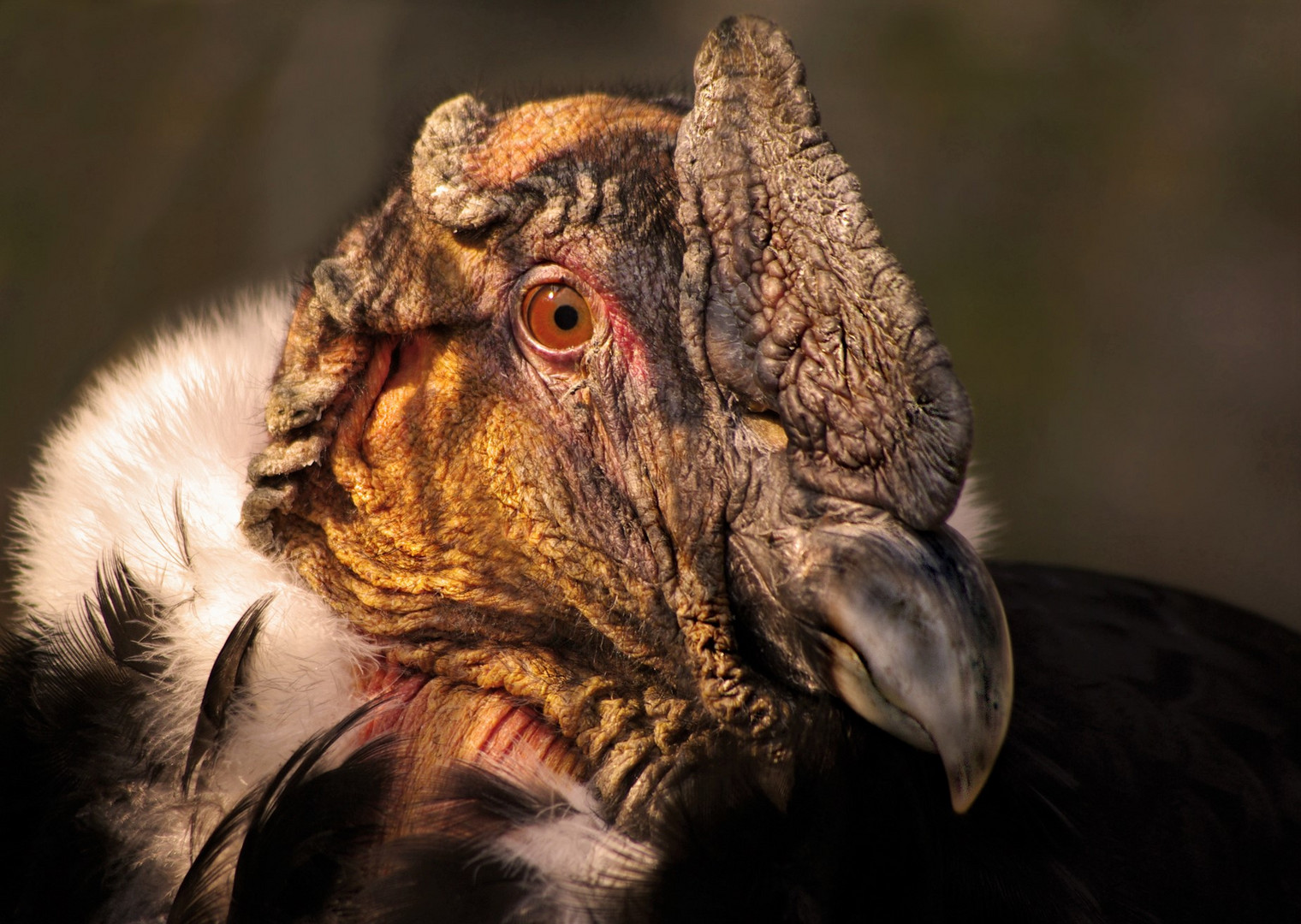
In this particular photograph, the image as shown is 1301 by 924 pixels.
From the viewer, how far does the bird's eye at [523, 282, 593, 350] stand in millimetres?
1758

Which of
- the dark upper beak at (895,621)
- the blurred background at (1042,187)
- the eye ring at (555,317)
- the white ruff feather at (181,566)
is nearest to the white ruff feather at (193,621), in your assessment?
the white ruff feather at (181,566)

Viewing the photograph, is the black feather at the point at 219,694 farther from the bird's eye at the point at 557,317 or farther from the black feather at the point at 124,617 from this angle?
the bird's eye at the point at 557,317

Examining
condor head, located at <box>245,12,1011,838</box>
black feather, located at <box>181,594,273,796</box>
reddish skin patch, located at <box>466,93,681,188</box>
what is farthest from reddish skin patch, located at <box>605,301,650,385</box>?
black feather, located at <box>181,594,273,796</box>

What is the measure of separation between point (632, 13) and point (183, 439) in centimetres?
489

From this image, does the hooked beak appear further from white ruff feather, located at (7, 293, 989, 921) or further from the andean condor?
white ruff feather, located at (7, 293, 989, 921)

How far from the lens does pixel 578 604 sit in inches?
70.9

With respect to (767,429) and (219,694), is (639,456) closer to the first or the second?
(767,429)

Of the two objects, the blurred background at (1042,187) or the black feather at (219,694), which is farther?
the blurred background at (1042,187)

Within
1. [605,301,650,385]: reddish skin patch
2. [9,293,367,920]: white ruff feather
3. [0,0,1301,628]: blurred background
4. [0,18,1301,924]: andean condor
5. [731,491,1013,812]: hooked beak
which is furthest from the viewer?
[0,0,1301,628]: blurred background

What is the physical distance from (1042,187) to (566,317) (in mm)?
5438

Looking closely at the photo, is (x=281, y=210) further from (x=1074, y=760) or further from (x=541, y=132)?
(x=1074, y=760)

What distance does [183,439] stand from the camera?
2.09 meters

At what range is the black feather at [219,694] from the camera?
5.88 feet

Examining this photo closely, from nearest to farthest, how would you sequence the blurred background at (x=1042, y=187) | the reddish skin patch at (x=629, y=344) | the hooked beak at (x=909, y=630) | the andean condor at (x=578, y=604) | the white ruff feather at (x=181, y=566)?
1. the hooked beak at (x=909, y=630)
2. the andean condor at (x=578, y=604)
3. the reddish skin patch at (x=629, y=344)
4. the white ruff feather at (x=181, y=566)
5. the blurred background at (x=1042, y=187)
